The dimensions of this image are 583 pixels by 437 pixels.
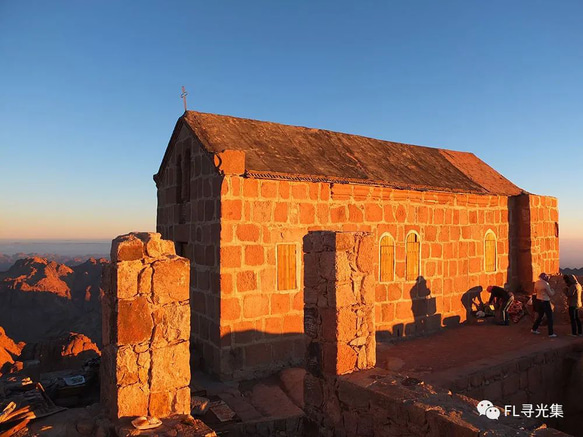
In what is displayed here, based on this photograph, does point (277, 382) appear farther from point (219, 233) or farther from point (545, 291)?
point (545, 291)

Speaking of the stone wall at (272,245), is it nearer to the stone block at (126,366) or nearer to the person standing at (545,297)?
the person standing at (545,297)

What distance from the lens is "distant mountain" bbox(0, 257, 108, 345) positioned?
1087 inches

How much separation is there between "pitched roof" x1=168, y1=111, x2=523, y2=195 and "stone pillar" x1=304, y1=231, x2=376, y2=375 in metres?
3.34

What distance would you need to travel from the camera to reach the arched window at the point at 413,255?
39.1 ft

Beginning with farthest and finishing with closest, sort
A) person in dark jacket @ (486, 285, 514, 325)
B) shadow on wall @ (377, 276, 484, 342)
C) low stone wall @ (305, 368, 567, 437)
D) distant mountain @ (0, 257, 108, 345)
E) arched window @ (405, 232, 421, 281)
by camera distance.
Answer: distant mountain @ (0, 257, 108, 345), person in dark jacket @ (486, 285, 514, 325), arched window @ (405, 232, 421, 281), shadow on wall @ (377, 276, 484, 342), low stone wall @ (305, 368, 567, 437)

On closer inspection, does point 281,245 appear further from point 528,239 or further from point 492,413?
point 528,239

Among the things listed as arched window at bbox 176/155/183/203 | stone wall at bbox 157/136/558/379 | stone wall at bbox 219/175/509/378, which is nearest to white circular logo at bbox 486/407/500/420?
stone wall at bbox 219/175/509/378

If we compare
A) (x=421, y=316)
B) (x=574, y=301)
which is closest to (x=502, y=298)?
(x=574, y=301)

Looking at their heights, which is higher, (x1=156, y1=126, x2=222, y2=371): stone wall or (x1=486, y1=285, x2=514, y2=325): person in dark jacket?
(x1=156, y1=126, x2=222, y2=371): stone wall

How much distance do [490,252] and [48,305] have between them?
1213 inches

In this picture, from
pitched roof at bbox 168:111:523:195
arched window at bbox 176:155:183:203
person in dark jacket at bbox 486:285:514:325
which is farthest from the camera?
person in dark jacket at bbox 486:285:514:325

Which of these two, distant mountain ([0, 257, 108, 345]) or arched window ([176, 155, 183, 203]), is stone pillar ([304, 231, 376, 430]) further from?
distant mountain ([0, 257, 108, 345])

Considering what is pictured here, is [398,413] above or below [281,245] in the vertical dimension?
below

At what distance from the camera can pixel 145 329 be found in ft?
15.9
